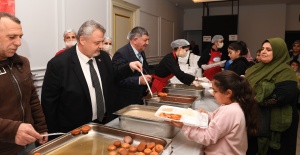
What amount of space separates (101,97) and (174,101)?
0.50 metres

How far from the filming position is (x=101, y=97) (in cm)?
140

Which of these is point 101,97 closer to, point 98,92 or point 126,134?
point 98,92

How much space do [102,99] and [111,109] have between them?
0.39 feet

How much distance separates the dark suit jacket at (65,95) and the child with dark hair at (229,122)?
0.59m

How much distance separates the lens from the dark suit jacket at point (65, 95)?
1.31 meters

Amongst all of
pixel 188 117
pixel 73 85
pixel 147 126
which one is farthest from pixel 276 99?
pixel 73 85

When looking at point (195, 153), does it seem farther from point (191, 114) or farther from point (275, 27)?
Result: point (275, 27)

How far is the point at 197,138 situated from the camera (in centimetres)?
100

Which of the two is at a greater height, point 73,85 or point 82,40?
point 82,40

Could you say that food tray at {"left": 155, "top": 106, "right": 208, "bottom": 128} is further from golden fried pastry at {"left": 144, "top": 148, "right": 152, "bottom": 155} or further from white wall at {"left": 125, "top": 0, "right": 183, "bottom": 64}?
white wall at {"left": 125, "top": 0, "right": 183, "bottom": 64}

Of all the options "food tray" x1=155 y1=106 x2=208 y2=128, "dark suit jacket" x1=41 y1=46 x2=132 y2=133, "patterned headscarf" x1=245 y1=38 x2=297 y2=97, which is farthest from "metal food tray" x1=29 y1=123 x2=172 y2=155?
"patterned headscarf" x1=245 y1=38 x2=297 y2=97

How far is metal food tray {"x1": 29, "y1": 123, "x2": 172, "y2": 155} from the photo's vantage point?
0.91 m

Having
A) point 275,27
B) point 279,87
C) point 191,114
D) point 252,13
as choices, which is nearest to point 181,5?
point 252,13

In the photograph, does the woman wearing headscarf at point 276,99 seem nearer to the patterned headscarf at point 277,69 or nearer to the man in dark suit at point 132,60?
the patterned headscarf at point 277,69
